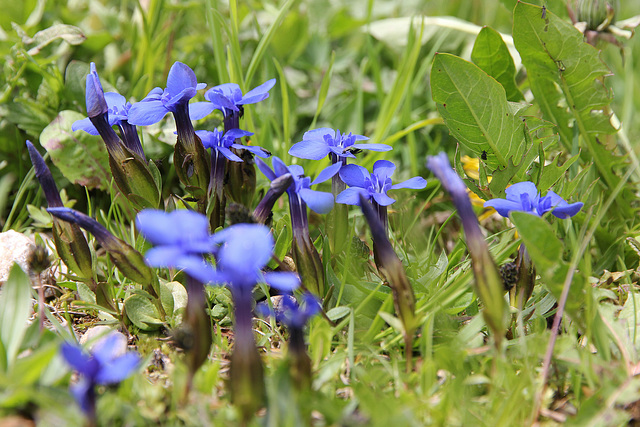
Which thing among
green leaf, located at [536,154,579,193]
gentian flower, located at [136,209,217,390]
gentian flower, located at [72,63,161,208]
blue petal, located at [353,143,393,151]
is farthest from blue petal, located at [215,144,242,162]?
green leaf, located at [536,154,579,193]

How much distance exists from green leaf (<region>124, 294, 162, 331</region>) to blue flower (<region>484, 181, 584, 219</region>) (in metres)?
1.06

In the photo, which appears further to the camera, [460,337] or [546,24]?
[546,24]

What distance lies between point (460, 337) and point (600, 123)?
1.29 m

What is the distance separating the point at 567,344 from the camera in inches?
57.7

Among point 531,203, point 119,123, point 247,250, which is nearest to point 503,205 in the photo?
point 531,203

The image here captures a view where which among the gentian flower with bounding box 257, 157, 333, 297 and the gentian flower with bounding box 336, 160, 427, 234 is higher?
the gentian flower with bounding box 336, 160, 427, 234

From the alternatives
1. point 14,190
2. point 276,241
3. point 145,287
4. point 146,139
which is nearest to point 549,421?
point 276,241

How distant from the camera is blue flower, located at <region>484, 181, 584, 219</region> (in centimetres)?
157

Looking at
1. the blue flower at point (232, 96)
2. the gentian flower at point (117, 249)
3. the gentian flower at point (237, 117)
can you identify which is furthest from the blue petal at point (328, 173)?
the gentian flower at point (117, 249)

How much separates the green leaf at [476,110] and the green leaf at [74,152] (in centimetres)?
146

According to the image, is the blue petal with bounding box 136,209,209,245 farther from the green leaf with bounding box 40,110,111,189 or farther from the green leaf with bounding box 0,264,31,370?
the green leaf with bounding box 40,110,111,189

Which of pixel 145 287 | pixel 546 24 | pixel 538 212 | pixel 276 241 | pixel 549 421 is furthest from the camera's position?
pixel 546 24

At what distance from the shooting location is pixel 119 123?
1854 mm

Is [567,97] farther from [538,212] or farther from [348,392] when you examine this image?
[348,392]
